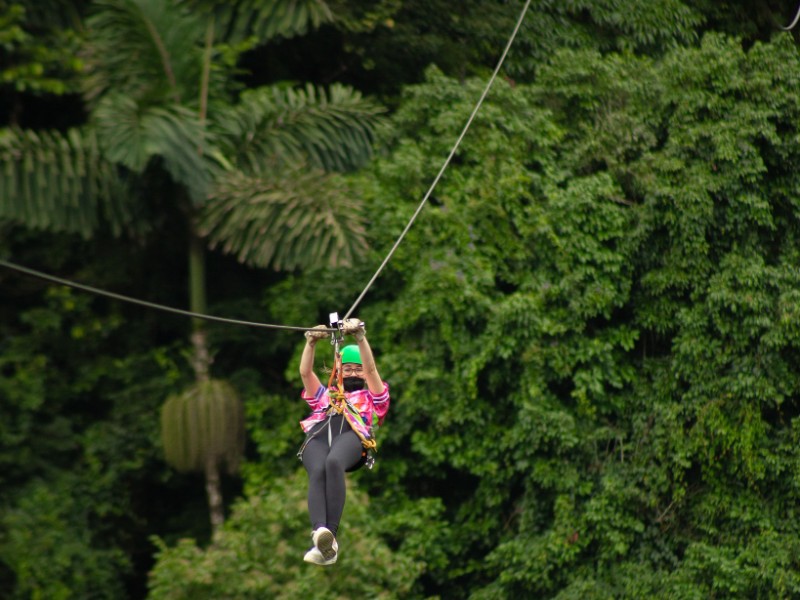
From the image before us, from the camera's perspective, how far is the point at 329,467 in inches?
204

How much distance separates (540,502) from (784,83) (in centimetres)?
409

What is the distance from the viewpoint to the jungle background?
9.29 meters

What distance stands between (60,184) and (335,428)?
17.0 feet

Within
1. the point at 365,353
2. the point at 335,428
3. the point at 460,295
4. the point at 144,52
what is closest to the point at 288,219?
the point at 460,295

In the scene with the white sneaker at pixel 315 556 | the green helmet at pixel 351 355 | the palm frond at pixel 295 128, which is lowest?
the white sneaker at pixel 315 556

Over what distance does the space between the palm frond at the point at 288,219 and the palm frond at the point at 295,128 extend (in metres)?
0.47

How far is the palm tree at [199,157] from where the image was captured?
9.29m

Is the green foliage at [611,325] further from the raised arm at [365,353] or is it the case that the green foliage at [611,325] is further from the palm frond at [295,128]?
Answer: the raised arm at [365,353]

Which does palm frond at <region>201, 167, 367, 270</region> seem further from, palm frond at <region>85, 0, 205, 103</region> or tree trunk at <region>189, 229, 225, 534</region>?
palm frond at <region>85, 0, 205, 103</region>

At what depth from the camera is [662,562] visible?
31.3 ft

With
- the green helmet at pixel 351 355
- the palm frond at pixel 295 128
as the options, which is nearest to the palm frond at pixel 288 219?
the palm frond at pixel 295 128

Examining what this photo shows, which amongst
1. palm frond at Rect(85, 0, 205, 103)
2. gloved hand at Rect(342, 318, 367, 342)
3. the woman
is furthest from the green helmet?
palm frond at Rect(85, 0, 205, 103)

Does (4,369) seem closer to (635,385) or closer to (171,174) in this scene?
(171,174)

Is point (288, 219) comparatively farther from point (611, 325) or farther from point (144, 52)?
point (611, 325)
